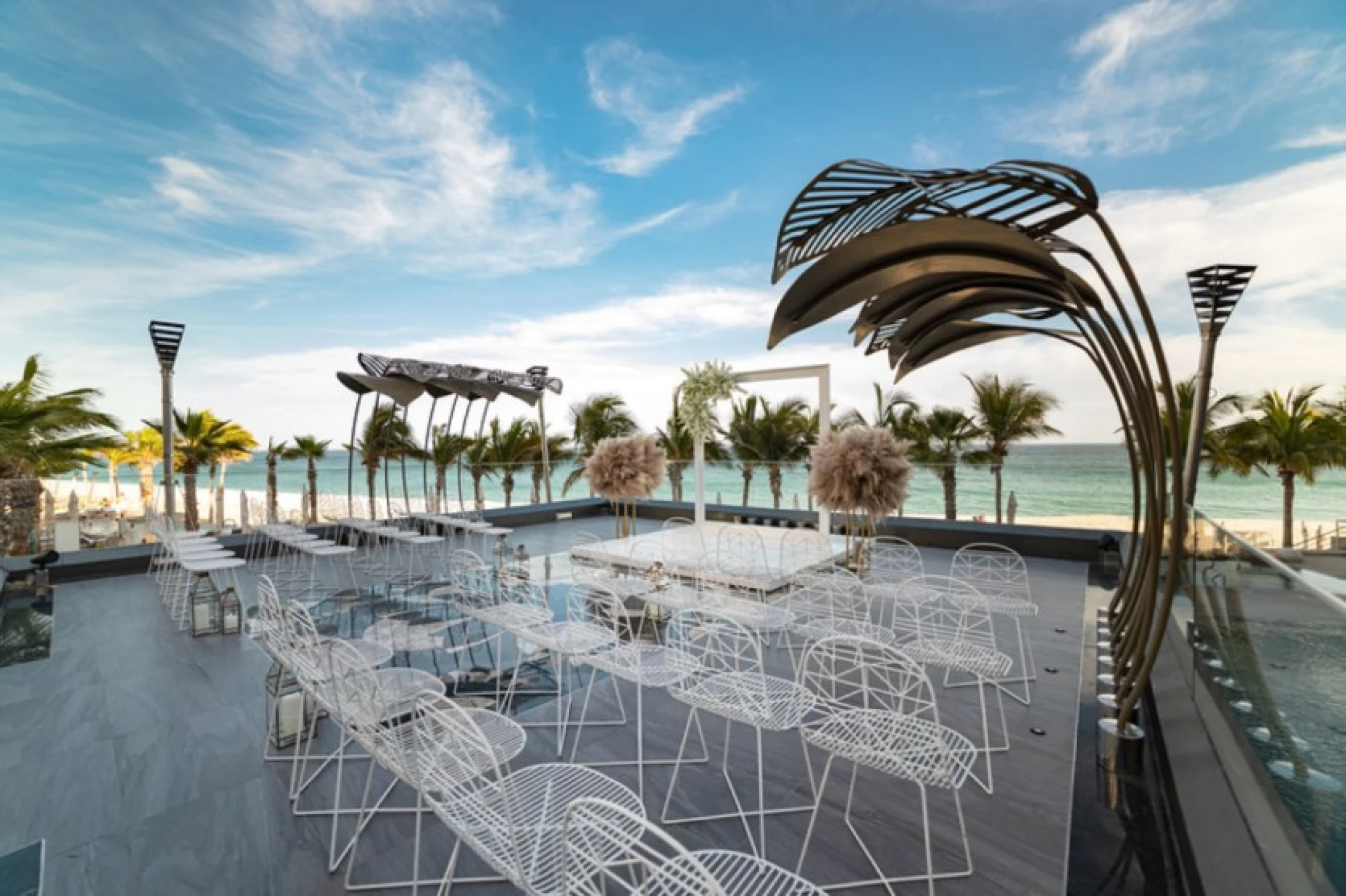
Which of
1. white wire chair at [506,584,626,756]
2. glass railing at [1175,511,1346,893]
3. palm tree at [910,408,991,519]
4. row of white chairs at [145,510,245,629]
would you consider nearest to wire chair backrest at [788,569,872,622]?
white wire chair at [506,584,626,756]

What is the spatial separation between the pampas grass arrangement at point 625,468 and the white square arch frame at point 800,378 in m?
1.45

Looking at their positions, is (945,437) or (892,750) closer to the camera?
(892,750)

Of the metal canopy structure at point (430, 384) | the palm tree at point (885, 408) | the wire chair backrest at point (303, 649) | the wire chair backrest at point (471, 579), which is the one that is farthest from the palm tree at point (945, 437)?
the wire chair backrest at point (303, 649)

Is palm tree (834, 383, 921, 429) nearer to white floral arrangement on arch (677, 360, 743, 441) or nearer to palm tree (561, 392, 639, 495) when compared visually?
palm tree (561, 392, 639, 495)

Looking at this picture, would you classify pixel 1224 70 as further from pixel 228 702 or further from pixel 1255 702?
pixel 228 702

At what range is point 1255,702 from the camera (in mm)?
2045

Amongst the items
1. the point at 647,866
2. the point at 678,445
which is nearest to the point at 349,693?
the point at 647,866

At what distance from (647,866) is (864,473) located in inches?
194

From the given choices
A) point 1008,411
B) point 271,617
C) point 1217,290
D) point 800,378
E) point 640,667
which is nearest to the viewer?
point 640,667

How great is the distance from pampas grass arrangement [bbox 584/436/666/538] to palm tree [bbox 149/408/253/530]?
10195 mm

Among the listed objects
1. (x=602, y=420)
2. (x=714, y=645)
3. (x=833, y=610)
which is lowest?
(x=714, y=645)

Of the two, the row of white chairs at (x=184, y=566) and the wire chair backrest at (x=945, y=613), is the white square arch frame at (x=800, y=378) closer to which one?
the wire chair backrest at (x=945, y=613)

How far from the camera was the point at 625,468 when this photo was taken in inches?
290

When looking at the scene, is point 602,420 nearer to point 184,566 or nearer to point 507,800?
point 184,566
